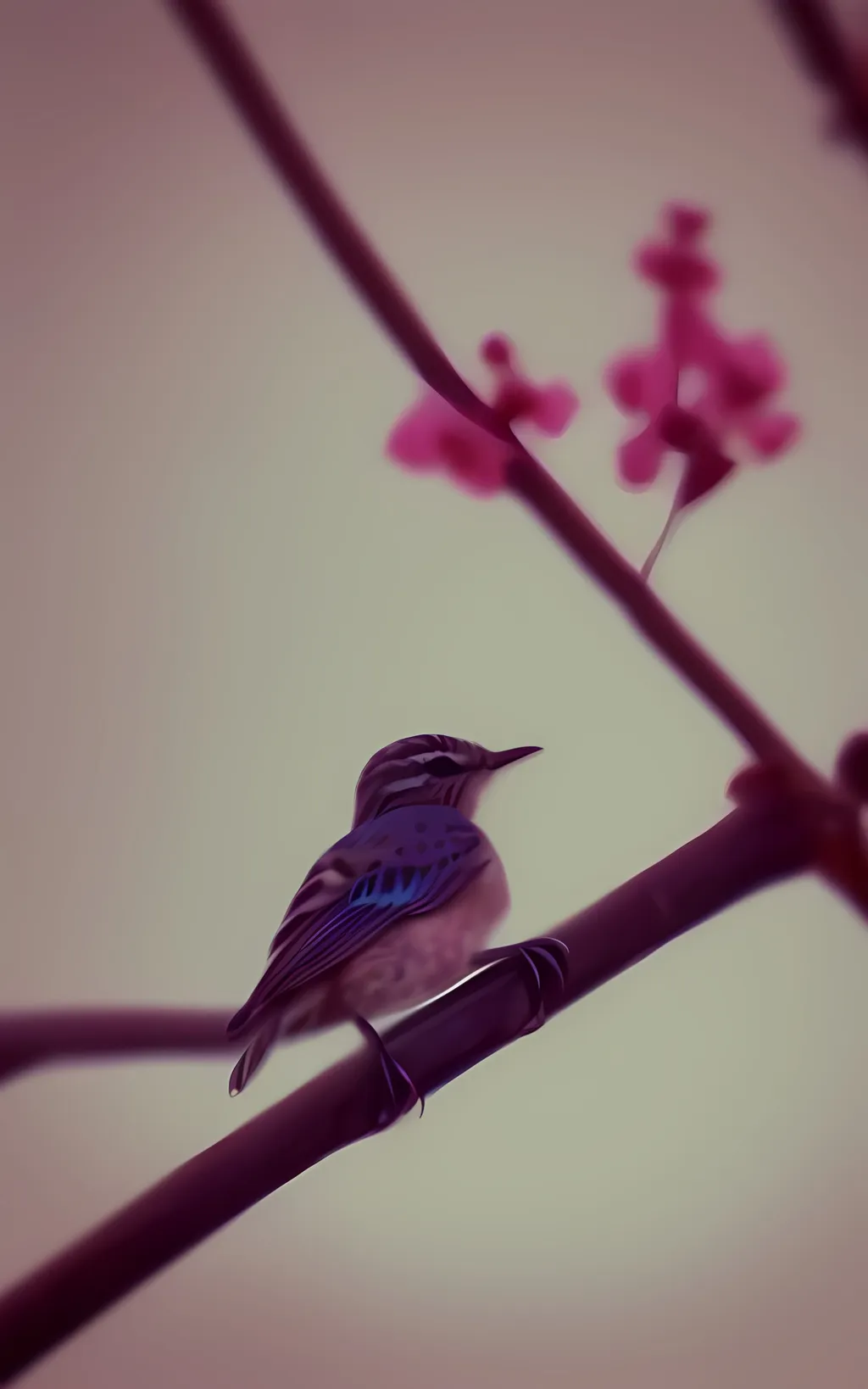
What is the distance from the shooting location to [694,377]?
675 millimetres

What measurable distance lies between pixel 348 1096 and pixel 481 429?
452 millimetres

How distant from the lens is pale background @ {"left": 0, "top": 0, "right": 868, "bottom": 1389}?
632mm

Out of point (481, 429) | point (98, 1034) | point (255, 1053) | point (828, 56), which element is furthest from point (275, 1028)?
point (828, 56)

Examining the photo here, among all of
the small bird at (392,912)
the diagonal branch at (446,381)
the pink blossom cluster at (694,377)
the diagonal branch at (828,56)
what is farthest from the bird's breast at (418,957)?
the diagonal branch at (828,56)

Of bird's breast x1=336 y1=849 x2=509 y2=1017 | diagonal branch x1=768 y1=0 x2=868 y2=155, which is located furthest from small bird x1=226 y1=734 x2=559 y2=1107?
diagonal branch x1=768 y1=0 x2=868 y2=155

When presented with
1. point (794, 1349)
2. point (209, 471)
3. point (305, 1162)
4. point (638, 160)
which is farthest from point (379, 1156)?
point (638, 160)

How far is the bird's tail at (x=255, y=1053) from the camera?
64cm

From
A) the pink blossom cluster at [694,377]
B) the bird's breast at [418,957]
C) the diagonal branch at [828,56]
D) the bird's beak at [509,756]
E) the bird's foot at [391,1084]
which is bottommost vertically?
the bird's foot at [391,1084]

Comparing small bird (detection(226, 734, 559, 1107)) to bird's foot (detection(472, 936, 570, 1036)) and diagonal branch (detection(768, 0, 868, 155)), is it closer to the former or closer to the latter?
bird's foot (detection(472, 936, 570, 1036))

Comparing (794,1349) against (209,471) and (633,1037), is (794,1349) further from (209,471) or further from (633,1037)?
(209,471)

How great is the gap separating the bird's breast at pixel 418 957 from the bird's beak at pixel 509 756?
0.26 feet

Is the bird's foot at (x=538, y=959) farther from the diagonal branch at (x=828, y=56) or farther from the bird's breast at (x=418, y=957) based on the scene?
the diagonal branch at (x=828, y=56)

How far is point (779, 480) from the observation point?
67 cm

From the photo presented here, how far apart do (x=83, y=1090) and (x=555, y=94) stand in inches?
29.4
